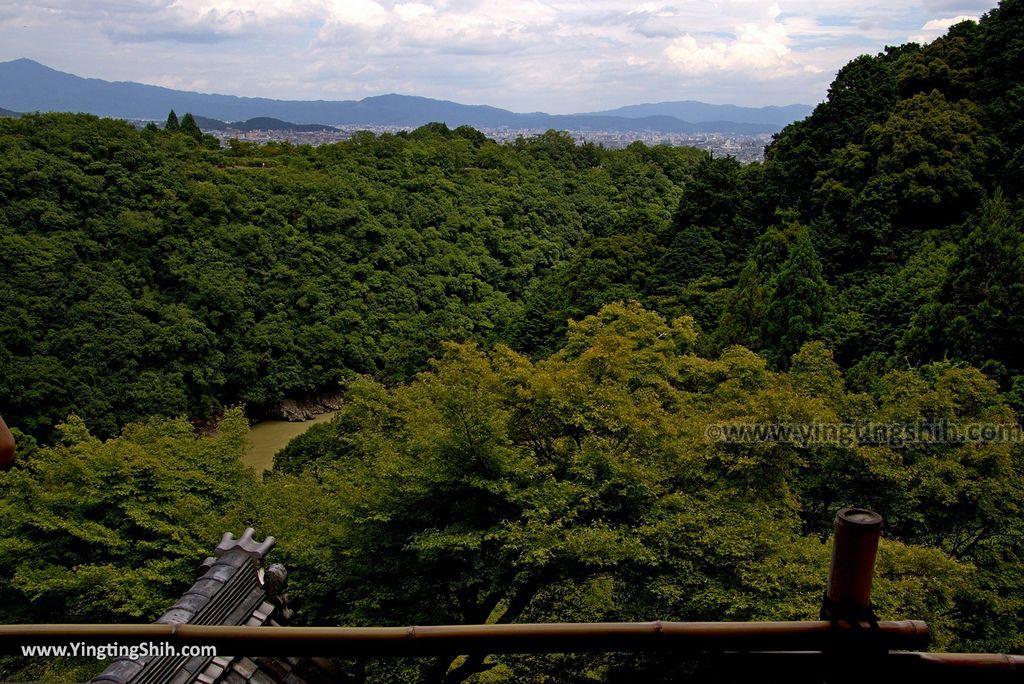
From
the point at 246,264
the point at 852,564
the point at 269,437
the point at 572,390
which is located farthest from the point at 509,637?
the point at 246,264

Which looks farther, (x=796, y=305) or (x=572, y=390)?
(x=796, y=305)

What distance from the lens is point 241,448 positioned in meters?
11.7

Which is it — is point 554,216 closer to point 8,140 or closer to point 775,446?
point 8,140

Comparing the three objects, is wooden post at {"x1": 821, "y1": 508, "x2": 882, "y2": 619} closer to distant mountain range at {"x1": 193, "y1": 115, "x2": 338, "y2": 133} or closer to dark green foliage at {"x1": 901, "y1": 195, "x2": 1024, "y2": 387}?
dark green foliage at {"x1": 901, "y1": 195, "x2": 1024, "y2": 387}

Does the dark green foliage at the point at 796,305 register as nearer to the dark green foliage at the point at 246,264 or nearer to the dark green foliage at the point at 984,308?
the dark green foliage at the point at 984,308

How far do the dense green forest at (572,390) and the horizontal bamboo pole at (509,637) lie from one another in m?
0.87

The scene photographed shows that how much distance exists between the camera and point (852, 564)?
1356 millimetres

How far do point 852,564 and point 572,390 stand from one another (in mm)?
6590

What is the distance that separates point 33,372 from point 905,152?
21.4 metres

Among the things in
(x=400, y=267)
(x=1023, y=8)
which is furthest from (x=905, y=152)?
(x=400, y=267)

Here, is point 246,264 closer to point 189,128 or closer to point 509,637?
point 189,128

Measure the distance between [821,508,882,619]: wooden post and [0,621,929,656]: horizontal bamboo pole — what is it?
0.11ft

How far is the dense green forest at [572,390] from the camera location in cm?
651

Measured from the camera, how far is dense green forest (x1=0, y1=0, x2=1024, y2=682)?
256 inches
